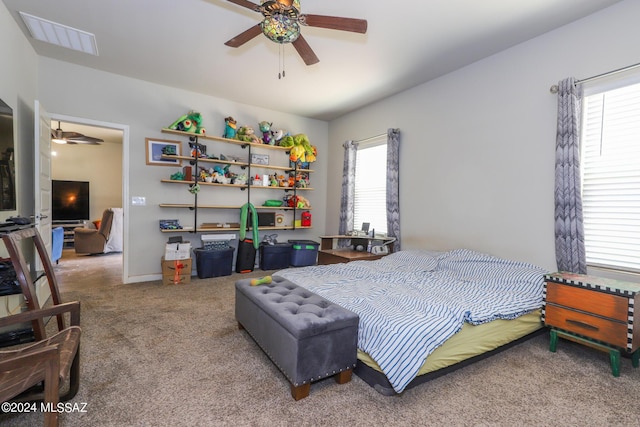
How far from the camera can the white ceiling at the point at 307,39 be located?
8.17 ft

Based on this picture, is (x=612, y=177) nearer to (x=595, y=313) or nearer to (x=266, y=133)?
(x=595, y=313)

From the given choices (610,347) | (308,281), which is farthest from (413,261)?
(610,347)

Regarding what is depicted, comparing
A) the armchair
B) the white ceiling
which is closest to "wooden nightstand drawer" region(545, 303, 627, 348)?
the white ceiling

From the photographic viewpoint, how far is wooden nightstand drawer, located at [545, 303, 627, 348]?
194 centimetres

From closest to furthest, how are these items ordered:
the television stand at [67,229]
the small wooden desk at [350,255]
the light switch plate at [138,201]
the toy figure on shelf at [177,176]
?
the small wooden desk at [350,255], the light switch plate at [138,201], the toy figure on shelf at [177,176], the television stand at [67,229]

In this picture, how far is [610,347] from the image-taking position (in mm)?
1983

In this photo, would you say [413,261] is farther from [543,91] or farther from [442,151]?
[543,91]

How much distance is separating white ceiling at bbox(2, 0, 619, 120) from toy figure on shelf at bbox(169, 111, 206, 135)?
413mm

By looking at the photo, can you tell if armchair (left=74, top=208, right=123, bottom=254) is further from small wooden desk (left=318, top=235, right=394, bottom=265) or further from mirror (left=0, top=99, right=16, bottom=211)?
small wooden desk (left=318, top=235, right=394, bottom=265)

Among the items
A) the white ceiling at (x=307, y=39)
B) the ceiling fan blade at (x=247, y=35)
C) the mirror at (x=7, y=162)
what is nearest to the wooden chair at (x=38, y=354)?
the mirror at (x=7, y=162)

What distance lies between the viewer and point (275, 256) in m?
4.98

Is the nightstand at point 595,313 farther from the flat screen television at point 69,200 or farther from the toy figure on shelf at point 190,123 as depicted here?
the flat screen television at point 69,200

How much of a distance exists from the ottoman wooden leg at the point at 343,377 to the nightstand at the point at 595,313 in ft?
5.46

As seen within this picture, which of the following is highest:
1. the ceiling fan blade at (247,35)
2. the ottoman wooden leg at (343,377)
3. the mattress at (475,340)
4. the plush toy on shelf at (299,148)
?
the ceiling fan blade at (247,35)
